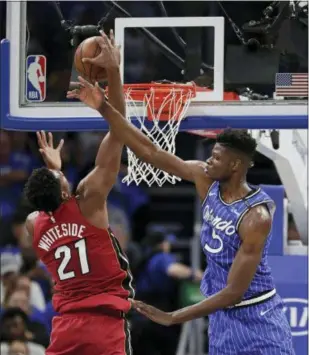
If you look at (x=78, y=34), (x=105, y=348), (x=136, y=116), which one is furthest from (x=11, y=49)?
(x=105, y=348)

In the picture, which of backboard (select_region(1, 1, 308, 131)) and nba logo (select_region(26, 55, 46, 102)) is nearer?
backboard (select_region(1, 1, 308, 131))

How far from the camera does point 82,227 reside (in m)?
5.14

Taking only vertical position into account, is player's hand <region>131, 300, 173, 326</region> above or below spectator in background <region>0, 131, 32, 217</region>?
below

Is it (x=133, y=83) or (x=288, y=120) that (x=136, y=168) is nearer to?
(x=133, y=83)

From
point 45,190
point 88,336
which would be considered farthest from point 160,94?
point 88,336

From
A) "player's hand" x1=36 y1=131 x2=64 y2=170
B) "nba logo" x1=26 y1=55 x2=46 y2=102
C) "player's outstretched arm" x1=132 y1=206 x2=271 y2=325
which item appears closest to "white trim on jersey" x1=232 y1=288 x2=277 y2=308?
"player's outstretched arm" x1=132 y1=206 x2=271 y2=325

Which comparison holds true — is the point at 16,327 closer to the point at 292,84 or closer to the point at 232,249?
the point at 292,84

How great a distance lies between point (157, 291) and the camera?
845cm

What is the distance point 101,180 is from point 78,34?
125 centimetres

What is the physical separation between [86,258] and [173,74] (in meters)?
1.47

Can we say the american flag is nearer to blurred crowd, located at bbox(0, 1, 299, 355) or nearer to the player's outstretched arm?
blurred crowd, located at bbox(0, 1, 299, 355)

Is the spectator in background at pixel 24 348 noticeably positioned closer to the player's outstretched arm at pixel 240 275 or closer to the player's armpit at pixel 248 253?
the player's outstretched arm at pixel 240 275

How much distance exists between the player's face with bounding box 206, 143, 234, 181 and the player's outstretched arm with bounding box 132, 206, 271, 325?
227 millimetres

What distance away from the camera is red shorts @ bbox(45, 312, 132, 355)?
5.16 meters
